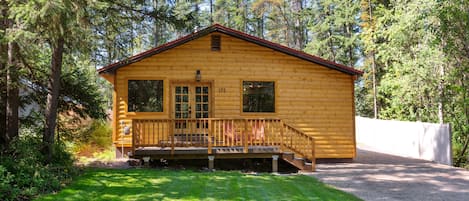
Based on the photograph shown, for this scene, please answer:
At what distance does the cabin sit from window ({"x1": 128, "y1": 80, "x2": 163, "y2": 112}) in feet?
0.10

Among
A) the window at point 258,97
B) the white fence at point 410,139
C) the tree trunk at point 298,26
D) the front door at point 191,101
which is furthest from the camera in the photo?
the tree trunk at point 298,26

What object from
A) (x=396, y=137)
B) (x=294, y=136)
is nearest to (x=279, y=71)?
(x=294, y=136)

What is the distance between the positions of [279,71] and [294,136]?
7.16 feet

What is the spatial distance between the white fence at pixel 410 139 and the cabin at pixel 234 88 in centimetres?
294

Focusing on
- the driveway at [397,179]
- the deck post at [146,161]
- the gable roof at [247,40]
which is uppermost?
the gable roof at [247,40]

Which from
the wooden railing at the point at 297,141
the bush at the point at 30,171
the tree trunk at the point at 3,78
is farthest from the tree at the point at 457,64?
the tree trunk at the point at 3,78

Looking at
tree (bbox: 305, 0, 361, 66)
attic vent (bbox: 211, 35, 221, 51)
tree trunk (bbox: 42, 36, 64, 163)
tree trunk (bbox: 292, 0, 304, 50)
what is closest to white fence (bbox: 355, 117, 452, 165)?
attic vent (bbox: 211, 35, 221, 51)

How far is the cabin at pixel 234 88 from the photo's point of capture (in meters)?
11.3

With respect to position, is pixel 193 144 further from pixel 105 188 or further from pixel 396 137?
pixel 396 137

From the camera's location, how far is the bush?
19.5 feet

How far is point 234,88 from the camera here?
11.6m

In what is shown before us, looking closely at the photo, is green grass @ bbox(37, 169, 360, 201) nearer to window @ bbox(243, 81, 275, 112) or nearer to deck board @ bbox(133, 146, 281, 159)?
deck board @ bbox(133, 146, 281, 159)

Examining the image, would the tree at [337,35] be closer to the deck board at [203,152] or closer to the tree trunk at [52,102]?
the deck board at [203,152]

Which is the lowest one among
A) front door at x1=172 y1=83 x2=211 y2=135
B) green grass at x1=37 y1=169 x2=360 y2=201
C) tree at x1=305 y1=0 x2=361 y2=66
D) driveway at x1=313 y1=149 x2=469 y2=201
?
driveway at x1=313 y1=149 x2=469 y2=201
